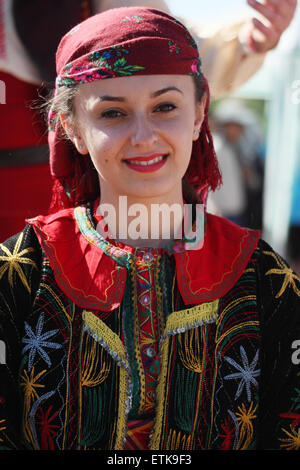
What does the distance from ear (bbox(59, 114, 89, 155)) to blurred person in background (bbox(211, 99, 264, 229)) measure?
3.94m

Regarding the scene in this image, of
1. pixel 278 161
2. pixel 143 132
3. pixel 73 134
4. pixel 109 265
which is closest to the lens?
pixel 143 132

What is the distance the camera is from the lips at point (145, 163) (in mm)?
1525

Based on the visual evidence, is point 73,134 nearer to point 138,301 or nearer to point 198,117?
→ point 198,117

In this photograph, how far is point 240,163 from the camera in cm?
609

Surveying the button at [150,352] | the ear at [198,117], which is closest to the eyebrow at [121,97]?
the ear at [198,117]

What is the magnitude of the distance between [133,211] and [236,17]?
110cm

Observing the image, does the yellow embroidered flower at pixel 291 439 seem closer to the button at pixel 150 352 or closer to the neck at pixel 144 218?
the button at pixel 150 352

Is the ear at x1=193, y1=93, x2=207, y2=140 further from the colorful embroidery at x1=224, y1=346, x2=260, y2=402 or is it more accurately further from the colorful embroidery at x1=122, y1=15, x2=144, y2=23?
the colorful embroidery at x1=224, y1=346, x2=260, y2=402

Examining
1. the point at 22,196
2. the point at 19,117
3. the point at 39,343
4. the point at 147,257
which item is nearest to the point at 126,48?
the point at 147,257

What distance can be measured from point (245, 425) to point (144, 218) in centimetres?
62

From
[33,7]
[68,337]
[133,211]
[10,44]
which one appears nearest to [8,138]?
[10,44]

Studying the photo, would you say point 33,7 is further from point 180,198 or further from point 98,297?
point 98,297

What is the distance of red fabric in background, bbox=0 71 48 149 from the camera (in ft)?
7.40

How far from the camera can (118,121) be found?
1.54 meters
